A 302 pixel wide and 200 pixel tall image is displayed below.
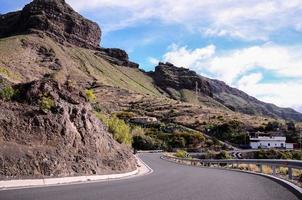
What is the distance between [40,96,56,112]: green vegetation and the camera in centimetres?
2072

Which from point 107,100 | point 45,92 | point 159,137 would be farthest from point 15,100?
point 107,100

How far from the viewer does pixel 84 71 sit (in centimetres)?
17388

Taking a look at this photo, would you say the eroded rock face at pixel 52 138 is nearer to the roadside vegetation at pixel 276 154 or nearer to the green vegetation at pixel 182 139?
the roadside vegetation at pixel 276 154

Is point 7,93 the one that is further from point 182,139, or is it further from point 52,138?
point 182,139

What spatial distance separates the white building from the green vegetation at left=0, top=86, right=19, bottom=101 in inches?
3837

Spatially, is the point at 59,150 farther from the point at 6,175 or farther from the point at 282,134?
the point at 282,134

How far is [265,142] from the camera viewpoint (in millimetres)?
116500

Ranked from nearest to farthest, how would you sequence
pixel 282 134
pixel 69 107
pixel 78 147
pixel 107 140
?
1. pixel 78 147
2. pixel 69 107
3. pixel 107 140
4. pixel 282 134

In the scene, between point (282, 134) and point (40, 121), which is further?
point (282, 134)

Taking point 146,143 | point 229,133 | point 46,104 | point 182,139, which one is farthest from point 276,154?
point 46,104

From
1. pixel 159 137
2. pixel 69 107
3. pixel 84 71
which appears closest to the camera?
pixel 69 107

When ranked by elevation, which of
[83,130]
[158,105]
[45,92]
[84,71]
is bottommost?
[83,130]

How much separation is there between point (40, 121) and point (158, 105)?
453ft

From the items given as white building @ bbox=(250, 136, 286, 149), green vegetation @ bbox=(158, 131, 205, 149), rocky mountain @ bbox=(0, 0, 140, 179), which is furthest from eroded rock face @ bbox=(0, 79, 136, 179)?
white building @ bbox=(250, 136, 286, 149)
